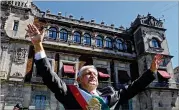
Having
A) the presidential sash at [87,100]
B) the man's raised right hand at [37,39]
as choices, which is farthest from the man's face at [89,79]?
the man's raised right hand at [37,39]

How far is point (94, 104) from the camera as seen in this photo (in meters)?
2.49

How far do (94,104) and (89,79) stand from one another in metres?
0.38

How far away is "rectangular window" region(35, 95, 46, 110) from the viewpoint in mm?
15165

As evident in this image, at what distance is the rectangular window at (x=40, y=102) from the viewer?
597 inches

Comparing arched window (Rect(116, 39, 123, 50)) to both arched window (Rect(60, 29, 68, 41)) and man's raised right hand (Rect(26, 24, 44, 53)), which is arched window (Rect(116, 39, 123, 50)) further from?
man's raised right hand (Rect(26, 24, 44, 53))

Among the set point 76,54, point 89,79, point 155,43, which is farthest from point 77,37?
point 89,79

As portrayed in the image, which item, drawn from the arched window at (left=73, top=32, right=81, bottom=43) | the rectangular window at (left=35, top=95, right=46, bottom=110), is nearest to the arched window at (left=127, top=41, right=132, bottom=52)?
the arched window at (left=73, top=32, right=81, bottom=43)

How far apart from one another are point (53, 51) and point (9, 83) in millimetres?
4691

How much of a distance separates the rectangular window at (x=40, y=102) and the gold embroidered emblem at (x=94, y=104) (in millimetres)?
13585

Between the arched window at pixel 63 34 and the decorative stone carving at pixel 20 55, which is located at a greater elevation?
the arched window at pixel 63 34

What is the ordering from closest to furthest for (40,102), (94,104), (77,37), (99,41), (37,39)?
1. (94,104)
2. (37,39)
3. (40,102)
4. (77,37)
5. (99,41)

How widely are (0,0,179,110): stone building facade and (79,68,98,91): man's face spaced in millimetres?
13030

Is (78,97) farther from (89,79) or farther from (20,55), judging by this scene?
(20,55)

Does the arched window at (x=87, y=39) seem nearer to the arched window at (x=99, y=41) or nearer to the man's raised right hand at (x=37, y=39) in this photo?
the arched window at (x=99, y=41)
